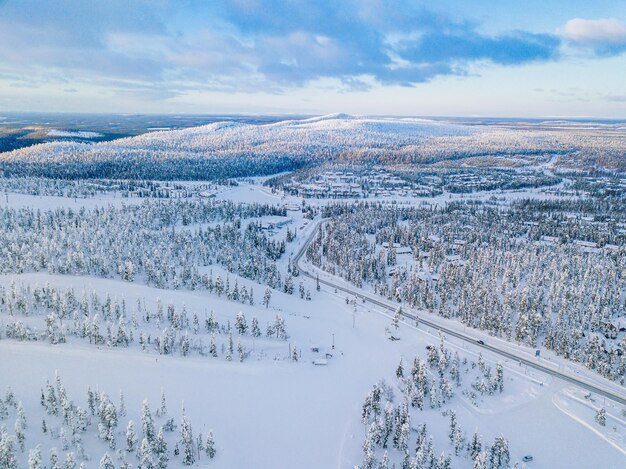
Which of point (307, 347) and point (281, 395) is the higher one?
point (281, 395)

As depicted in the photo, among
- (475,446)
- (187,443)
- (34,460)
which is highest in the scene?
(34,460)

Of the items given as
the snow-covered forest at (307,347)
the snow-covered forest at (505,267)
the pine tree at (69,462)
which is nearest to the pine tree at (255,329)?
the snow-covered forest at (307,347)

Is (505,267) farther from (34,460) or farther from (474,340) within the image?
(34,460)

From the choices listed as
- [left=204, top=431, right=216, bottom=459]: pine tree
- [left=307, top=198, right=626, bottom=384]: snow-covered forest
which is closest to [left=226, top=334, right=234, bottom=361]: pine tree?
[left=204, top=431, right=216, bottom=459]: pine tree

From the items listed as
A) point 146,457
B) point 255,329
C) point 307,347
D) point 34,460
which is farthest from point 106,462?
point 307,347

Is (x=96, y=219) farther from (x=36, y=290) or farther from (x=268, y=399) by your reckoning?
(x=268, y=399)

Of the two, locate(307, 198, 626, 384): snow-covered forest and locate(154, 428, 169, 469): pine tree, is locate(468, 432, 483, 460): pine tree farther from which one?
locate(154, 428, 169, 469): pine tree

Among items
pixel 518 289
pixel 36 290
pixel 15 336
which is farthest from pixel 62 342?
pixel 518 289

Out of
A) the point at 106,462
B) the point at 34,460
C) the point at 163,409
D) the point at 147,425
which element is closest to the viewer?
the point at 34,460
